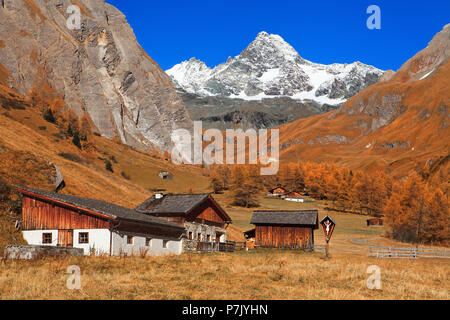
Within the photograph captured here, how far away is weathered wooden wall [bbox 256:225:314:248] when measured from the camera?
43.2m

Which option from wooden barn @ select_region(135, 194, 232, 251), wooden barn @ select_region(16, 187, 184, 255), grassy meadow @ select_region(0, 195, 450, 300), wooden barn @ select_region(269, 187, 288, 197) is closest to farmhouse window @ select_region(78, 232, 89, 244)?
wooden barn @ select_region(16, 187, 184, 255)

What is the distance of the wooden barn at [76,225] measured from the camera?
2605 centimetres

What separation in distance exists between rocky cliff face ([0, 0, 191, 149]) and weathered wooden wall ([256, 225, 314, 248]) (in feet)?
275

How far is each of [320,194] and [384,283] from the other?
105 metres

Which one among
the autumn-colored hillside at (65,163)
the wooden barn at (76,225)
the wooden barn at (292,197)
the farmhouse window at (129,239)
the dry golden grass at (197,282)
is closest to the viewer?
the dry golden grass at (197,282)

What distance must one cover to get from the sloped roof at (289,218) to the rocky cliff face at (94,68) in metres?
82.7

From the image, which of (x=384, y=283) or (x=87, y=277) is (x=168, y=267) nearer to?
(x=87, y=277)

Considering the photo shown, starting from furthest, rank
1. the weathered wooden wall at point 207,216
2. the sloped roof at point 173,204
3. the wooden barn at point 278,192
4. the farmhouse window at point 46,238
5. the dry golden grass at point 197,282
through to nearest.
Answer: the wooden barn at point 278,192, the weathered wooden wall at point 207,216, the sloped roof at point 173,204, the farmhouse window at point 46,238, the dry golden grass at point 197,282

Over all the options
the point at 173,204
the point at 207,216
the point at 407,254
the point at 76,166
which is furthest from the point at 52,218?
the point at 407,254

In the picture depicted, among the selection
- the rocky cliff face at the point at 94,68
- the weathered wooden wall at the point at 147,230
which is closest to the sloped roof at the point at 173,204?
the weathered wooden wall at the point at 147,230

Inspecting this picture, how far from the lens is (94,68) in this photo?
463 feet

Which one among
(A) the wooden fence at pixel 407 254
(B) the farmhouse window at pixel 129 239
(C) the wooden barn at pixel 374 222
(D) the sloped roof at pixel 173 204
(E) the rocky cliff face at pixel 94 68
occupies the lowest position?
(A) the wooden fence at pixel 407 254

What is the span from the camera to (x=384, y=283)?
1694cm

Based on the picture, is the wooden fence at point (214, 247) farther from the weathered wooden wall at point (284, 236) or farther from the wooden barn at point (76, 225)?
the wooden barn at point (76, 225)
